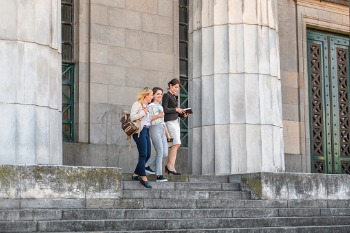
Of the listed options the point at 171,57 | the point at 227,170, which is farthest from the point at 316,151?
the point at 227,170

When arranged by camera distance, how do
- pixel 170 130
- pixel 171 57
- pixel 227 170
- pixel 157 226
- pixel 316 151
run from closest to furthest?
1. pixel 157 226
2. pixel 170 130
3. pixel 227 170
4. pixel 171 57
5. pixel 316 151

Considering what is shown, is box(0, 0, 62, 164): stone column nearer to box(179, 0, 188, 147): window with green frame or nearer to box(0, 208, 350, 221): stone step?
box(0, 208, 350, 221): stone step

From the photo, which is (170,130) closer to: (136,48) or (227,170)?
(227,170)

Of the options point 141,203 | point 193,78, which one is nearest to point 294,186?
point 193,78

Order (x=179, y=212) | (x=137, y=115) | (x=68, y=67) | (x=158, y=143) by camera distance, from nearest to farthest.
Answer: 1. (x=179, y=212)
2. (x=137, y=115)
3. (x=158, y=143)
4. (x=68, y=67)

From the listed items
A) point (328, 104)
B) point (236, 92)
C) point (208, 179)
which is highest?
point (328, 104)

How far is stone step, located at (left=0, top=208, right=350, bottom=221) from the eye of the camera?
11.2 m

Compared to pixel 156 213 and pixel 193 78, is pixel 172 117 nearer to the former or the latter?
pixel 193 78

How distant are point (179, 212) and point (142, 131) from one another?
5.60 feet

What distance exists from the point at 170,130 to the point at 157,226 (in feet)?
10.1

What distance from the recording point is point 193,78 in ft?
53.9

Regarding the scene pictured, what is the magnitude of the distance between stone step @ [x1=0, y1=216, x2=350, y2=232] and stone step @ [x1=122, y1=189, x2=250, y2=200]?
0.95 metres

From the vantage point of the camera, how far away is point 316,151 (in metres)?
21.6

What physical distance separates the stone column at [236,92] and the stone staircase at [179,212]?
3.03 ft
